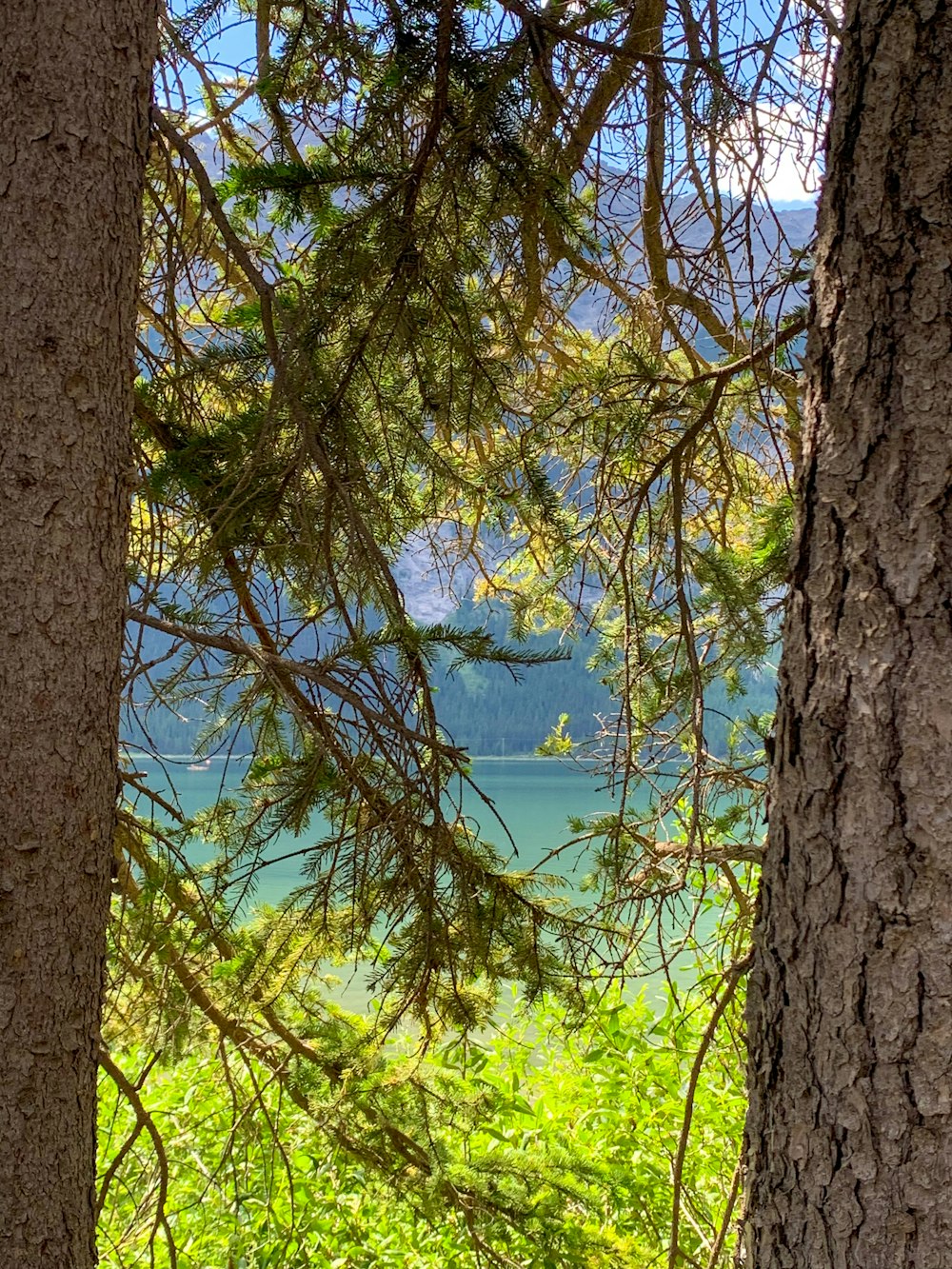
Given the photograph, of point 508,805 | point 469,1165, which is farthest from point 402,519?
point 508,805

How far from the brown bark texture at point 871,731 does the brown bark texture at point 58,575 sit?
0.82 m

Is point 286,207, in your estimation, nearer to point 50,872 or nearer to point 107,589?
point 107,589

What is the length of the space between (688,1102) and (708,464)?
1565 mm

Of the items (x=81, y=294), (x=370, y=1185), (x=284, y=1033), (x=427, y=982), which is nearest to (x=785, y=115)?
(x=81, y=294)

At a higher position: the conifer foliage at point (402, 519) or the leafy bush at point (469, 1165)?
the conifer foliage at point (402, 519)

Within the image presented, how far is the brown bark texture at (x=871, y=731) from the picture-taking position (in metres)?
1.14

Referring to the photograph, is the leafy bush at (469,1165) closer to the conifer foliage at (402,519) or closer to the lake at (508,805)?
the conifer foliage at (402,519)

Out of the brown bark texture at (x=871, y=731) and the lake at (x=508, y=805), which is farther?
the lake at (x=508, y=805)

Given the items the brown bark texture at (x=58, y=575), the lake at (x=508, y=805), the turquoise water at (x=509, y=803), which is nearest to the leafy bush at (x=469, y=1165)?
the brown bark texture at (x=58, y=575)

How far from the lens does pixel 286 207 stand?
200 cm

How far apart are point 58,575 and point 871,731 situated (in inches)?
37.5

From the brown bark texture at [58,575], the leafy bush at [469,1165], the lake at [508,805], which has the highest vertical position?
the brown bark texture at [58,575]

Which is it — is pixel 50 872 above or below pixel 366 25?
below

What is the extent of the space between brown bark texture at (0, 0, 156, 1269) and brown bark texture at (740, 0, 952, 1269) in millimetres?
821
